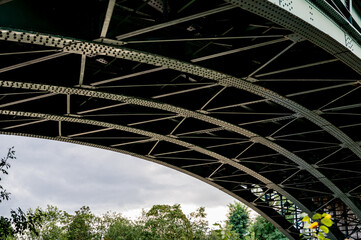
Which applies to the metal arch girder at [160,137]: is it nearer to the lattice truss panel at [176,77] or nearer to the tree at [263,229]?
the lattice truss panel at [176,77]

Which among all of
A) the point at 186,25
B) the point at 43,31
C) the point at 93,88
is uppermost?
the point at 186,25

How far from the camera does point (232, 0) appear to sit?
29.8ft

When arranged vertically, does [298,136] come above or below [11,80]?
above

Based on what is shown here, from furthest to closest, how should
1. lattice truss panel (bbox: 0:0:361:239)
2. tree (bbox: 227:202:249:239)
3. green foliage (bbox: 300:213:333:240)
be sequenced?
tree (bbox: 227:202:249:239) < lattice truss panel (bbox: 0:0:361:239) < green foliage (bbox: 300:213:333:240)

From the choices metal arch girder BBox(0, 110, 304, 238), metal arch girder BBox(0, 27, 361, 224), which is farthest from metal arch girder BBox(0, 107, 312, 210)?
metal arch girder BBox(0, 27, 361, 224)

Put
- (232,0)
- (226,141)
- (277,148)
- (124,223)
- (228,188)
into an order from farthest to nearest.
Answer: (124,223) → (228,188) → (226,141) → (277,148) → (232,0)

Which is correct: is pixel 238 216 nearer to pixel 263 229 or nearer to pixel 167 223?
pixel 263 229

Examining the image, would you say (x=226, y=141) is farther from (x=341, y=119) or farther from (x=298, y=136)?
(x=341, y=119)

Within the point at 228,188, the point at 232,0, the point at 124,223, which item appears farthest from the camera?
the point at 124,223

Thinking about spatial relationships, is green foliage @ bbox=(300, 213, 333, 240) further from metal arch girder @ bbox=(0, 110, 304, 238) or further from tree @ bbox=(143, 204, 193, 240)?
tree @ bbox=(143, 204, 193, 240)

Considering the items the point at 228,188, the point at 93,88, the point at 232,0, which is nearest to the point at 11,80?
the point at 93,88

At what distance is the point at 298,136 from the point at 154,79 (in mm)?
10378

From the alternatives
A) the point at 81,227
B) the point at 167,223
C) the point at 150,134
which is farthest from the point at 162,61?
the point at 81,227

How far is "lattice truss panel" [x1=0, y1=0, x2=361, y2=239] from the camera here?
10.7 m
